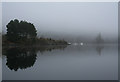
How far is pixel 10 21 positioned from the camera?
25.6 m

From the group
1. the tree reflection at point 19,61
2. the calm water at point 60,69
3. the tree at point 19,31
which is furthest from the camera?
the tree at point 19,31

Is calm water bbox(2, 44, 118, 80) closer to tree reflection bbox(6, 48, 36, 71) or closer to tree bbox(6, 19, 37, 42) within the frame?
tree reflection bbox(6, 48, 36, 71)

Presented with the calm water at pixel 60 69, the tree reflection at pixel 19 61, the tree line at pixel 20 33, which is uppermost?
the tree line at pixel 20 33

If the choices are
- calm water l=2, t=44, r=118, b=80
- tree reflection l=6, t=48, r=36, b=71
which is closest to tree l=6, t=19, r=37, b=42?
tree reflection l=6, t=48, r=36, b=71

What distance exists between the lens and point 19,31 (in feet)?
83.8

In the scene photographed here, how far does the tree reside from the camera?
82.3 ft

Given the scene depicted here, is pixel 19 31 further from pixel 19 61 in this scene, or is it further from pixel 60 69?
pixel 60 69

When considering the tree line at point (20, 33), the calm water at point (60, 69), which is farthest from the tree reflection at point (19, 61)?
the tree line at point (20, 33)

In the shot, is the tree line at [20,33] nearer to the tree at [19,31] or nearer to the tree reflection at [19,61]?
the tree at [19,31]

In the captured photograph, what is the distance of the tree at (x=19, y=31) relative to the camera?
82.3 feet

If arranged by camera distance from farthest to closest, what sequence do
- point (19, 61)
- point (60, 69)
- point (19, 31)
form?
point (19, 31)
point (19, 61)
point (60, 69)

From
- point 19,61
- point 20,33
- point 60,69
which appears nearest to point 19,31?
point 20,33

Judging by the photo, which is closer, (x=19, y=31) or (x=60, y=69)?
(x=60, y=69)

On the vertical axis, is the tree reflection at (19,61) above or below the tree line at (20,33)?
below
